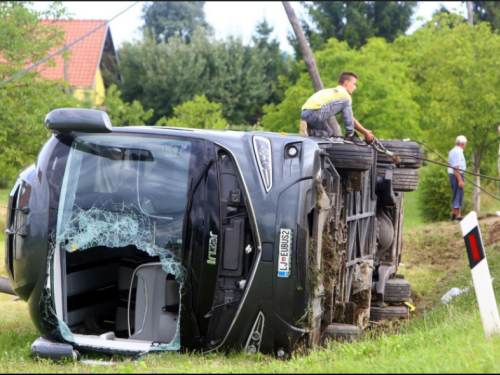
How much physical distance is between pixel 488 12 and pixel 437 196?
110 feet

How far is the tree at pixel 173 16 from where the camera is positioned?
247ft

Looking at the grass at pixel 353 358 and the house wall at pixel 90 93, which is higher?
the house wall at pixel 90 93

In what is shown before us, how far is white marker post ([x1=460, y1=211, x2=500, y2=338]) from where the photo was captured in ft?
17.2

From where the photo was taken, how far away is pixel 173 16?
77.9m

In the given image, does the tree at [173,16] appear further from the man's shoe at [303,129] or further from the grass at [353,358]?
the grass at [353,358]

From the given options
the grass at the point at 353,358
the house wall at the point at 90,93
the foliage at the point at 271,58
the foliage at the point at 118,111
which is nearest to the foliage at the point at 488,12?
the foliage at the point at 271,58

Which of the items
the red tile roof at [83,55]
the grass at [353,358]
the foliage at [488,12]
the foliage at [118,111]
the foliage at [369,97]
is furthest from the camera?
the foliage at [488,12]

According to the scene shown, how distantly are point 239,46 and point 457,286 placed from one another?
38.4 meters

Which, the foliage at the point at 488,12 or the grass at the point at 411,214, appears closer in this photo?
the grass at the point at 411,214

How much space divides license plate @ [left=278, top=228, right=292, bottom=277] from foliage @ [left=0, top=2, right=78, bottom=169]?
10315 millimetres

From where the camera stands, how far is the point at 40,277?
565 cm

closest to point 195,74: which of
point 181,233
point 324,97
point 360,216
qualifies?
point 324,97

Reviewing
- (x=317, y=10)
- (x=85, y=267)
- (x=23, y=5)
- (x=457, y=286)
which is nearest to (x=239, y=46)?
(x=317, y=10)

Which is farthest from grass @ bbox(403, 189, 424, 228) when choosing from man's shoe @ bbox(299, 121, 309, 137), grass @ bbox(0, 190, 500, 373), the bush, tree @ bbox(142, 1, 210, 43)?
tree @ bbox(142, 1, 210, 43)
